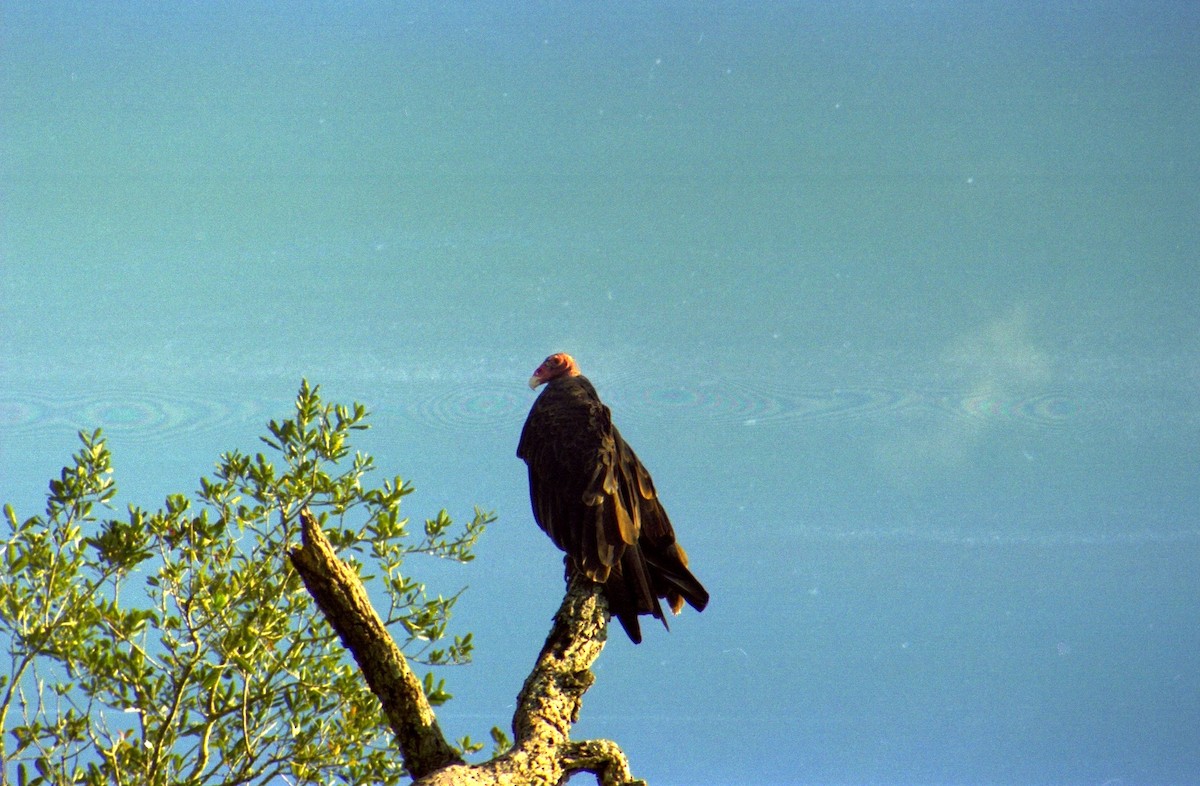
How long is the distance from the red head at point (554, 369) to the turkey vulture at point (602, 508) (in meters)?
0.51

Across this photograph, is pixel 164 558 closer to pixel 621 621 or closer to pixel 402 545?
pixel 402 545

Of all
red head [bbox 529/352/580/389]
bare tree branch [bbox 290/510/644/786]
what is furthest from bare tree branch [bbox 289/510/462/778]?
red head [bbox 529/352/580/389]

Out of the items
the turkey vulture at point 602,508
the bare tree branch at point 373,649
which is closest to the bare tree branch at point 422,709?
the bare tree branch at point 373,649

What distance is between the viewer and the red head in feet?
13.7

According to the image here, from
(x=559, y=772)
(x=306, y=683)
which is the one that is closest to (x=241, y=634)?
(x=306, y=683)

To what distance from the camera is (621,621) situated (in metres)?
3.24

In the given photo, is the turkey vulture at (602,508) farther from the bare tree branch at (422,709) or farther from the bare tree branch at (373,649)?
the bare tree branch at (373,649)

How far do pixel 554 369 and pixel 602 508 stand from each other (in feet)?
3.45

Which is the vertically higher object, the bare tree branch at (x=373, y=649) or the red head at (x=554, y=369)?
the red head at (x=554, y=369)

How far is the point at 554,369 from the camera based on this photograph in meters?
4.18

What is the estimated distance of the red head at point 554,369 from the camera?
13.7 feet

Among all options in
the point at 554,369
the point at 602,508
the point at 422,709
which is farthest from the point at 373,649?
the point at 554,369

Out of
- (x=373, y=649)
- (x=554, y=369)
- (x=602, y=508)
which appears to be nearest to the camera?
(x=373, y=649)

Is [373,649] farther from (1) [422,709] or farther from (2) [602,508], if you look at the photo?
(2) [602,508]
